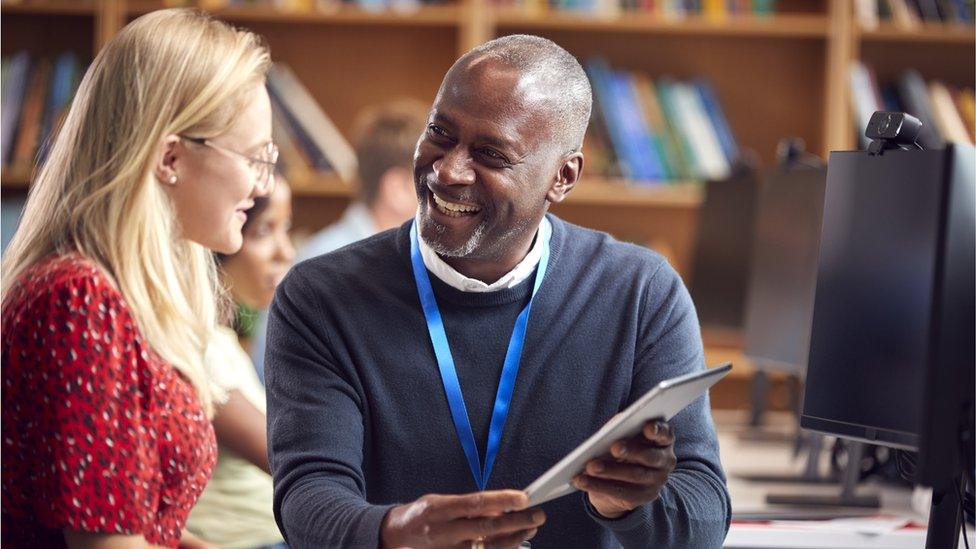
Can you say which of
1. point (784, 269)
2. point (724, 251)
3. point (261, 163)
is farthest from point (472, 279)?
point (724, 251)

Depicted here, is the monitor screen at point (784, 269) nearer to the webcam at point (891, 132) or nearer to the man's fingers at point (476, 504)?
the webcam at point (891, 132)

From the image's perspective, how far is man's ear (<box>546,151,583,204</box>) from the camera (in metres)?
1.58

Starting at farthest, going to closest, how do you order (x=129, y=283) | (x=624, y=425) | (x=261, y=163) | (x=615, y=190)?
(x=615, y=190) < (x=261, y=163) < (x=129, y=283) < (x=624, y=425)

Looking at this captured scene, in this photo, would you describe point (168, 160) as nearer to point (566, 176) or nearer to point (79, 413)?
point (79, 413)

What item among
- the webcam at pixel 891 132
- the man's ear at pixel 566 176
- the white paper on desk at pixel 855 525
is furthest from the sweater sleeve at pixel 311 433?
the white paper on desk at pixel 855 525

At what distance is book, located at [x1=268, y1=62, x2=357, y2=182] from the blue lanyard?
239cm

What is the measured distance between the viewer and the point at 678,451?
148 cm

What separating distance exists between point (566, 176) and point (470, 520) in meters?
0.57

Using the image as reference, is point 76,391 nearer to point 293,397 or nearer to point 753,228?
point 293,397

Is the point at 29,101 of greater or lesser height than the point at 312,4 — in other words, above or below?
below

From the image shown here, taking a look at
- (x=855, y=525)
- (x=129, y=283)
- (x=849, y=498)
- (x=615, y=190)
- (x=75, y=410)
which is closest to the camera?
(x=75, y=410)

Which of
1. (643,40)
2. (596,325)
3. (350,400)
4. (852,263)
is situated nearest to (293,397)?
(350,400)

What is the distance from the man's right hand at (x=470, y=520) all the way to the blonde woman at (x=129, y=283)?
0.37 m

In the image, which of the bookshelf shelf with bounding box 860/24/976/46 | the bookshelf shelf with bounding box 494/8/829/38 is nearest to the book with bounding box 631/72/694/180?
the bookshelf shelf with bounding box 494/8/829/38
